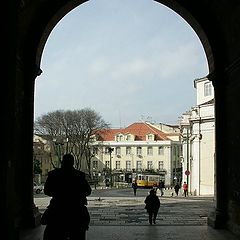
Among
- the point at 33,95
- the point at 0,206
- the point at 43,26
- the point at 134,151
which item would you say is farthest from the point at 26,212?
the point at 134,151

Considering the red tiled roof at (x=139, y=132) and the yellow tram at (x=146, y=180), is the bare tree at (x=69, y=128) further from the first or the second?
the red tiled roof at (x=139, y=132)

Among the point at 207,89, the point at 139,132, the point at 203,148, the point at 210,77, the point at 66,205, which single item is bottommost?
the point at 66,205

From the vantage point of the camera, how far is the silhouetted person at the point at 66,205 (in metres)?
6.81

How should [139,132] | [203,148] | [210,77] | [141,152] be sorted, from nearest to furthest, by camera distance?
[210,77] < [203,148] < [141,152] < [139,132]

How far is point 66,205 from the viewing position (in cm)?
693

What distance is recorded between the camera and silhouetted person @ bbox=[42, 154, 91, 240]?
681 cm

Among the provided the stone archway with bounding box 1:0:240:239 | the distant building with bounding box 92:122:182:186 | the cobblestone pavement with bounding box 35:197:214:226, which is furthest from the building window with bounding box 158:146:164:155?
the stone archway with bounding box 1:0:240:239

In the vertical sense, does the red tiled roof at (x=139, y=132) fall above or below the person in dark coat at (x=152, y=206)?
above

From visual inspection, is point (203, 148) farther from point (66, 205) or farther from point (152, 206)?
point (66, 205)

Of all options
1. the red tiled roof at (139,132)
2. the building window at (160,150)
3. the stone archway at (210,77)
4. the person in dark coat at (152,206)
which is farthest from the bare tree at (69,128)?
the red tiled roof at (139,132)

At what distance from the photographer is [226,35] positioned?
1300 centimetres

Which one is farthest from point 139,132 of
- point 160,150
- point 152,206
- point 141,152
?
point 152,206

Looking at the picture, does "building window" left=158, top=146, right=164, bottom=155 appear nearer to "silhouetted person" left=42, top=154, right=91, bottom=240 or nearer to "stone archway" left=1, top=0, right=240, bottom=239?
"stone archway" left=1, top=0, right=240, bottom=239

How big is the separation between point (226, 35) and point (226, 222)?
15.6ft
